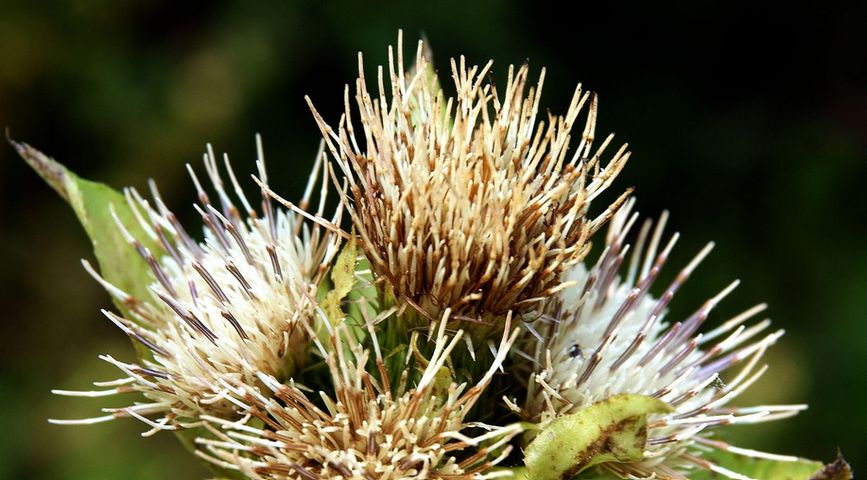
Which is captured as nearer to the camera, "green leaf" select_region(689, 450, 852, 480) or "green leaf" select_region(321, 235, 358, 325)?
"green leaf" select_region(321, 235, 358, 325)

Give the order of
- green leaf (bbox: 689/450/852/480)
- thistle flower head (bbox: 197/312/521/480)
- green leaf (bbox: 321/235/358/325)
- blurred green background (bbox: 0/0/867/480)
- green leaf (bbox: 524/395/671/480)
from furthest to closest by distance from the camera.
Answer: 1. blurred green background (bbox: 0/0/867/480)
2. green leaf (bbox: 689/450/852/480)
3. green leaf (bbox: 321/235/358/325)
4. thistle flower head (bbox: 197/312/521/480)
5. green leaf (bbox: 524/395/671/480)

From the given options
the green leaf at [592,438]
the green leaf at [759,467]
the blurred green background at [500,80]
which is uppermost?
the blurred green background at [500,80]

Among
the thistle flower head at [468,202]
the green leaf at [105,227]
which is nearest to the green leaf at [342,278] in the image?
the thistle flower head at [468,202]

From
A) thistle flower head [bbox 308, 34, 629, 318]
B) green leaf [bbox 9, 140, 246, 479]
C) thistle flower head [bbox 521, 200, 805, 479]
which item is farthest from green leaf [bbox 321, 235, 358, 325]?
green leaf [bbox 9, 140, 246, 479]

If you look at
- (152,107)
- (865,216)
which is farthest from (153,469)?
(865,216)

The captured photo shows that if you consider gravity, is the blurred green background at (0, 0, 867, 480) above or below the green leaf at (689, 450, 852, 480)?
above

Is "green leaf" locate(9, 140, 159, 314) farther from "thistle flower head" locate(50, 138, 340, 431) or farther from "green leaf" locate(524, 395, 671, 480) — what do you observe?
"green leaf" locate(524, 395, 671, 480)

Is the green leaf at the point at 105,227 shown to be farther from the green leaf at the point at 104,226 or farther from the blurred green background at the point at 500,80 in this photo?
the blurred green background at the point at 500,80
